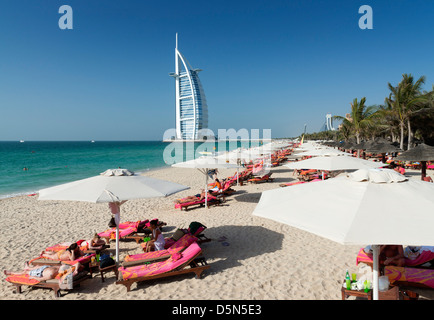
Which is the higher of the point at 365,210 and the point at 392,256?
the point at 365,210

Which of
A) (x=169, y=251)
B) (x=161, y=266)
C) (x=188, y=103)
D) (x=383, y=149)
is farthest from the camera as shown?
(x=188, y=103)

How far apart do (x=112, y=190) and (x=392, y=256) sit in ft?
15.1

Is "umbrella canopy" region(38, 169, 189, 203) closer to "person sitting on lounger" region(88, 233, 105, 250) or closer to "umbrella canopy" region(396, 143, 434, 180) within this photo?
"person sitting on lounger" region(88, 233, 105, 250)

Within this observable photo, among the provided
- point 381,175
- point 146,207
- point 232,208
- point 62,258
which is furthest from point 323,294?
point 146,207

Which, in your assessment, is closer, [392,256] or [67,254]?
[392,256]

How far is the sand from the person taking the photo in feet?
13.3

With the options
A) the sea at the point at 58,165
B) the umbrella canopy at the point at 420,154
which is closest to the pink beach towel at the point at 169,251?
the umbrella canopy at the point at 420,154

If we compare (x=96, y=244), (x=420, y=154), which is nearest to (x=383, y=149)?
(x=420, y=154)

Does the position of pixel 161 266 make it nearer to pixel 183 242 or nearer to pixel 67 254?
pixel 183 242

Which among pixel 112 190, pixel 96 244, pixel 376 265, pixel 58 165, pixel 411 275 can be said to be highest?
pixel 112 190

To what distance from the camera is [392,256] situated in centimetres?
380
